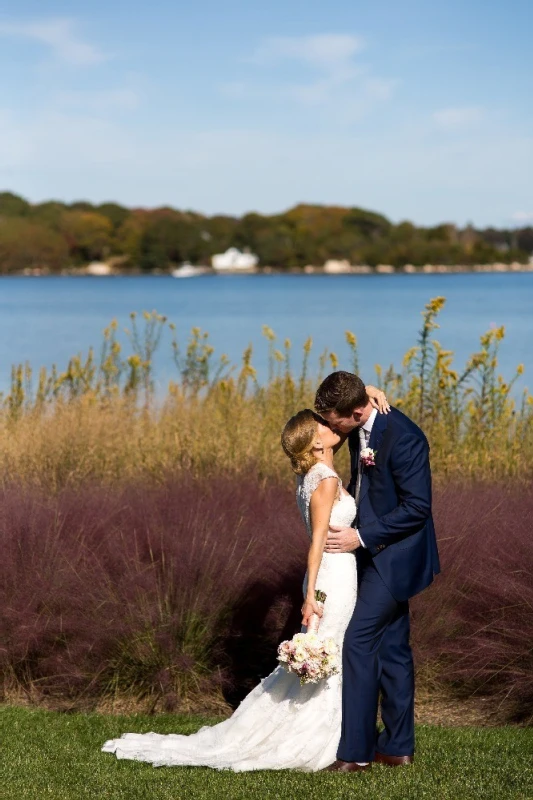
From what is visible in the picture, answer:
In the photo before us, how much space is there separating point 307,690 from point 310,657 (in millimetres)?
356

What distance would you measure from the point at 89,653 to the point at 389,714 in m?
1.96

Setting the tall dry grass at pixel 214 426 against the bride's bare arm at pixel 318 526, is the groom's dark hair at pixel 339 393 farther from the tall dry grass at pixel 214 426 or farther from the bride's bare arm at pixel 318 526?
the tall dry grass at pixel 214 426

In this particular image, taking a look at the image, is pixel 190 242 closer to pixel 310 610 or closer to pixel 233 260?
pixel 233 260

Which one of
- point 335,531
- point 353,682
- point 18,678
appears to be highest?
point 335,531

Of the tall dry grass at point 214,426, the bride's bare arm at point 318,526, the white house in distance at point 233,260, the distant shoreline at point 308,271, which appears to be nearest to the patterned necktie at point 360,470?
the bride's bare arm at point 318,526

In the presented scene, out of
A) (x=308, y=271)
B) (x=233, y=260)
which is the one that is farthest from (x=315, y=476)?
(x=308, y=271)

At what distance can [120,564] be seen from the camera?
23.6ft

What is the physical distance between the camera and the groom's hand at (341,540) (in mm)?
5621

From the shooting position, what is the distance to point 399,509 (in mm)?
5531

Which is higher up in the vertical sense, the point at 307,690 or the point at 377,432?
the point at 377,432

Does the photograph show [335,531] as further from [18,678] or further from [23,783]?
[18,678]

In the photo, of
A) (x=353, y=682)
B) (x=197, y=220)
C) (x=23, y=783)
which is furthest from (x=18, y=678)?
(x=197, y=220)

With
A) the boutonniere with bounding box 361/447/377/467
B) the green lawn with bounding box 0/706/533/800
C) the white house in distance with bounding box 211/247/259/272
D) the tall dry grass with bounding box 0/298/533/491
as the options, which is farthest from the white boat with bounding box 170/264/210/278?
the boutonniere with bounding box 361/447/377/467

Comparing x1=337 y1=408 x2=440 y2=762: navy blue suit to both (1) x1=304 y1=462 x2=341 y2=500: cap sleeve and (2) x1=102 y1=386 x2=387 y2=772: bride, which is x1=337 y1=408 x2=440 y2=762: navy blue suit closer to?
(2) x1=102 y1=386 x2=387 y2=772: bride
